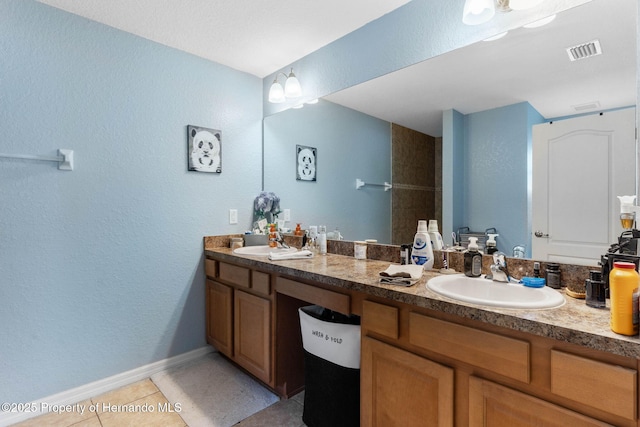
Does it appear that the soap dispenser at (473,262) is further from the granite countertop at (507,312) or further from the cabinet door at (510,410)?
the cabinet door at (510,410)

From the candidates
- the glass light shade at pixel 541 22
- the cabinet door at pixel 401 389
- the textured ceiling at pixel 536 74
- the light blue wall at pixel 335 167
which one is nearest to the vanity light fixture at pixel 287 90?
the light blue wall at pixel 335 167

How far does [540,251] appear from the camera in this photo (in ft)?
4.42

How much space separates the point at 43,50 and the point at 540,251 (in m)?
2.75

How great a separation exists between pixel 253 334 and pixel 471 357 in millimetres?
1342

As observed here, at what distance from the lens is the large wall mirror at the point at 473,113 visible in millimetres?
1217

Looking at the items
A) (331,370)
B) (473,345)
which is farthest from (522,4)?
(331,370)

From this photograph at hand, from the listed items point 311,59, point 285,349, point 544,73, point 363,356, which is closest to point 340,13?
point 311,59

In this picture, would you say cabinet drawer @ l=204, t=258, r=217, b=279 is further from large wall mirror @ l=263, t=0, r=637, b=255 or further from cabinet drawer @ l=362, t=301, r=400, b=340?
cabinet drawer @ l=362, t=301, r=400, b=340

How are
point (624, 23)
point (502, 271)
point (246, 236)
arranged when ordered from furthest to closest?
point (246, 236)
point (502, 271)
point (624, 23)

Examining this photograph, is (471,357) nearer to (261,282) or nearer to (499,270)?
(499,270)

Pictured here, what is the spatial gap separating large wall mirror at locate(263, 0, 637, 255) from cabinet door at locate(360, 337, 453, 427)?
682mm

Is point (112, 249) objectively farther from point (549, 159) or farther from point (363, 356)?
point (549, 159)

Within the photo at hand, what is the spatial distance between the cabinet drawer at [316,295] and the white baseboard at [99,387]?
3.77ft

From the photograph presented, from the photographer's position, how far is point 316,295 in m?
1.55
